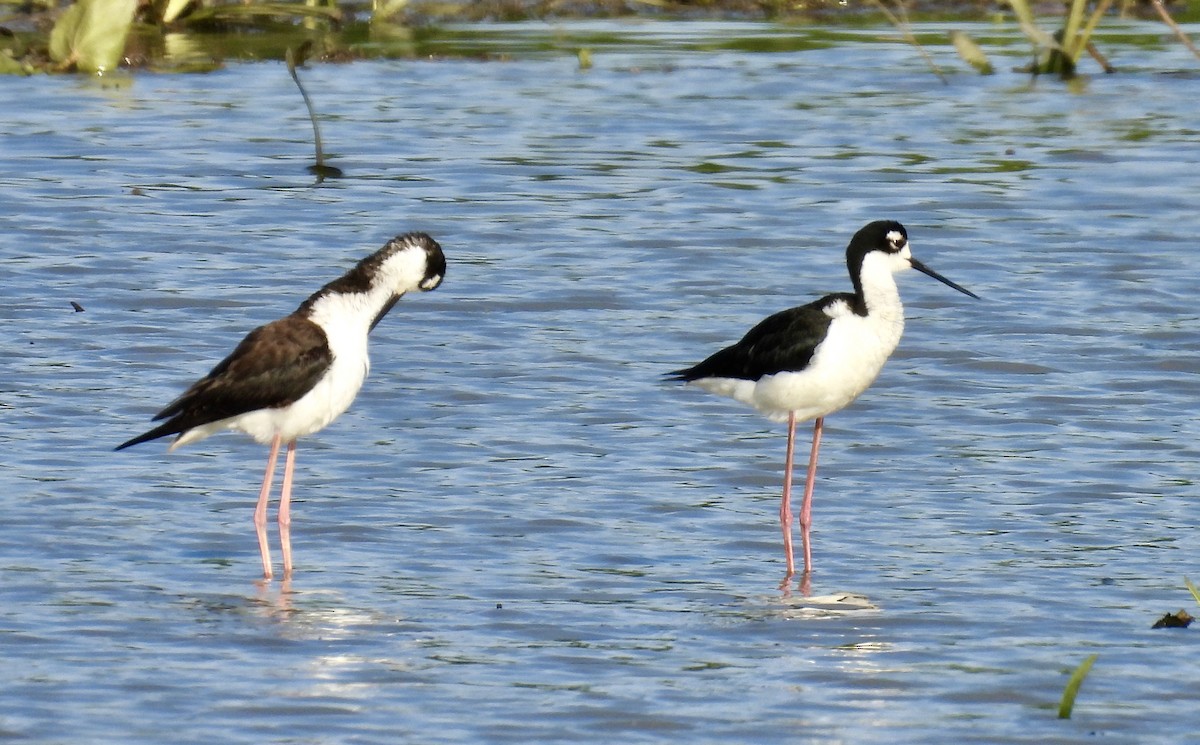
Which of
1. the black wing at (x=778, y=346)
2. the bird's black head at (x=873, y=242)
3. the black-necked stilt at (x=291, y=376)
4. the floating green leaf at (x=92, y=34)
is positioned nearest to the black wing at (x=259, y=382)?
the black-necked stilt at (x=291, y=376)

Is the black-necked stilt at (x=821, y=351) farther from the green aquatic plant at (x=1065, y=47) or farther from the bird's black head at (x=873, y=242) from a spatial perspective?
the green aquatic plant at (x=1065, y=47)

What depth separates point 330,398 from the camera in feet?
23.7

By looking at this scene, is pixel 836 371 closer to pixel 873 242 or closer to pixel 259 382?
pixel 873 242

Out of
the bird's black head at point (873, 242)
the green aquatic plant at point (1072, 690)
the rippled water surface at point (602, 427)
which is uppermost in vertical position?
the bird's black head at point (873, 242)

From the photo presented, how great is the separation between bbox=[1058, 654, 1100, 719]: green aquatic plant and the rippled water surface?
0.18 feet

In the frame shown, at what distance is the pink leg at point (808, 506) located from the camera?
23.5ft

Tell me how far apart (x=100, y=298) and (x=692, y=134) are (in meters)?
5.37

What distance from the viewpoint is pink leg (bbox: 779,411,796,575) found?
282 inches

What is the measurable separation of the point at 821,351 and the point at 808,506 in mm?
565

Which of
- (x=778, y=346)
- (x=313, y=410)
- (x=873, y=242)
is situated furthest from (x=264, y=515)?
(x=873, y=242)

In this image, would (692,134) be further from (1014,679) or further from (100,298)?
(1014,679)

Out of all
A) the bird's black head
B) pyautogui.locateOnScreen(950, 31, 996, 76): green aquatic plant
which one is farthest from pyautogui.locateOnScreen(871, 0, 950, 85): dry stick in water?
the bird's black head

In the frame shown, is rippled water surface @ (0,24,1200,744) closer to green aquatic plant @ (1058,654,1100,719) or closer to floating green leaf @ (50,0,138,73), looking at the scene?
green aquatic plant @ (1058,654,1100,719)

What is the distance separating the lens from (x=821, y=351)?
7758 mm
